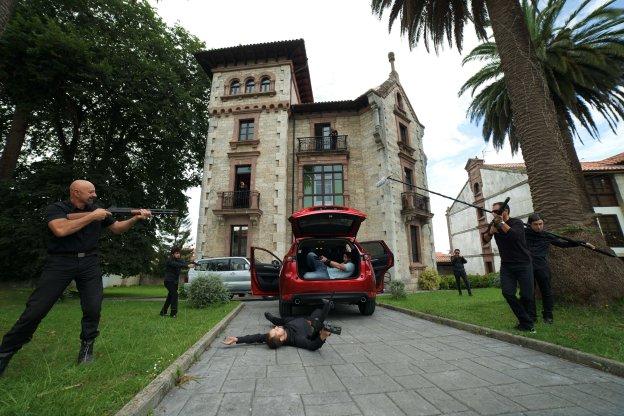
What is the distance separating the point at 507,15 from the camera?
7102mm

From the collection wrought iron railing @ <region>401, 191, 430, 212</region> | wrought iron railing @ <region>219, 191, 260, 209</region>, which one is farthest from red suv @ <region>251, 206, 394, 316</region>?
wrought iron railing @ <region>401, 191, 430, 212</region>

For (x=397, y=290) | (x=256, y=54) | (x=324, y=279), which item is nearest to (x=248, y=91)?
(x=256, y=54)

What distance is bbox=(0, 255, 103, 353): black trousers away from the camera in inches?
111

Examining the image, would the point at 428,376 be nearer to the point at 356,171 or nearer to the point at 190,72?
the point at 356,171

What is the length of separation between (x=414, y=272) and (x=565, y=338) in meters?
13.8

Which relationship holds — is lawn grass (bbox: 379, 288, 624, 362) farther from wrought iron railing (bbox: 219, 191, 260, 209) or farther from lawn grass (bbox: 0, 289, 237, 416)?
wrought iron railing (bbox: 219, 191, 260, 209)

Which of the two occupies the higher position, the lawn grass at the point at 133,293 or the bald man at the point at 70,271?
the bald man at the point at 70,271

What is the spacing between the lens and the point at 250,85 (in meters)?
20.1

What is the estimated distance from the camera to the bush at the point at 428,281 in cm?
1688

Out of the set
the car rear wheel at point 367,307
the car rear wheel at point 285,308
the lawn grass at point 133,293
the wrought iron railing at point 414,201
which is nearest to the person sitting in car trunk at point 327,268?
the car rear wheel at point 285,308

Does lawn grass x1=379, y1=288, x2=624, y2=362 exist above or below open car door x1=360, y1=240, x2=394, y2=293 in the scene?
below

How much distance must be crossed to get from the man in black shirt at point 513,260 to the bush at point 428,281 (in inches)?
503

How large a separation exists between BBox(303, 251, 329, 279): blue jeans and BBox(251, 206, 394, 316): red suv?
15cm

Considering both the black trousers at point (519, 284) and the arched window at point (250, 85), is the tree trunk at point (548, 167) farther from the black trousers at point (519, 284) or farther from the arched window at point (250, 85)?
the arched window at point (250, 85)
